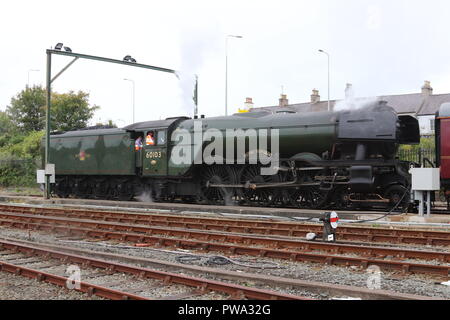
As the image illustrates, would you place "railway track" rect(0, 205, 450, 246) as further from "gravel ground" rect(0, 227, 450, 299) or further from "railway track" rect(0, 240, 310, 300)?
"railway track" rect(0, 240, 310, 300)

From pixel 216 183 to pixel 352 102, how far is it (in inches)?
214

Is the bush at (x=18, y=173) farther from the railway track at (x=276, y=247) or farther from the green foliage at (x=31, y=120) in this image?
the railway track at (x=276, y=247)

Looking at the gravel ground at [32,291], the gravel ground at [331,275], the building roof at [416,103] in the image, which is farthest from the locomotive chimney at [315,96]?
the gravel ground at [32,291]

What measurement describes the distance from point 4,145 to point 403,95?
131 feet

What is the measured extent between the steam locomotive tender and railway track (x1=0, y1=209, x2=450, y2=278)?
4859 millimetres

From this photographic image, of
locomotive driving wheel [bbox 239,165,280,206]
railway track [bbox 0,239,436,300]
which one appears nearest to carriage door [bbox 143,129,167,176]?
locomotive driving wheel [bbox 239,165,280,206]

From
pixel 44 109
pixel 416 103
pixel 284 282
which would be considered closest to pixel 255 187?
pixel 284 282

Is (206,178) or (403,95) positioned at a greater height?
(403,95)

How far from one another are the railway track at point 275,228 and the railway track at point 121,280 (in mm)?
4385

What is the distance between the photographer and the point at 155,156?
1783 cm

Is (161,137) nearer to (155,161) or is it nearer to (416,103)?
(155,161)

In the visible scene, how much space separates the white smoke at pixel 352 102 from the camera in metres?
13.4
